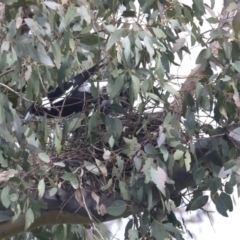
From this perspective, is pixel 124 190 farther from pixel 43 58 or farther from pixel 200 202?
pixel 43 58

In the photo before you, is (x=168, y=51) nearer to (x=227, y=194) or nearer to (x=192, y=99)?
(x=192, y=99)

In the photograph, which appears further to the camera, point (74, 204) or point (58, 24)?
point (74, 204)

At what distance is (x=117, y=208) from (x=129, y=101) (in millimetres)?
276

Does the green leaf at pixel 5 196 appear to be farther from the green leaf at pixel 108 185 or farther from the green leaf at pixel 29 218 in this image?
the green leaf at pixel 108 185

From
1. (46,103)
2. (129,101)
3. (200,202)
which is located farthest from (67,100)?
(200,202)

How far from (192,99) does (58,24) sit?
0.39 meters

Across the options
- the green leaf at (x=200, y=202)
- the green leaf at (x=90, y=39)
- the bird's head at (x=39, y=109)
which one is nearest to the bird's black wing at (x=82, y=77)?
the bird's head at (x=39, y=109)

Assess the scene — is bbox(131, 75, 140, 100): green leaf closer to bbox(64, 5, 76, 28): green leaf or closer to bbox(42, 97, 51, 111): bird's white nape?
bbox(64, 5, 76, 28): green leaf

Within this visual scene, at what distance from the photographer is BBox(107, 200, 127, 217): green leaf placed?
138 cm

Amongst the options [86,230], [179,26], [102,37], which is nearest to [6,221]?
[86,230]

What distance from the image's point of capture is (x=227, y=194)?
1.40 metres

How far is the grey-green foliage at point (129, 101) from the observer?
1.26 metres

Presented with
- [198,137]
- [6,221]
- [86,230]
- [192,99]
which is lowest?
[86,230]

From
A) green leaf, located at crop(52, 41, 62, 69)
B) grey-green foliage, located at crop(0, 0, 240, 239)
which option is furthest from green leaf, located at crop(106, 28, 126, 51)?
green leaf, located at crop(52, 41, 62, 69)
